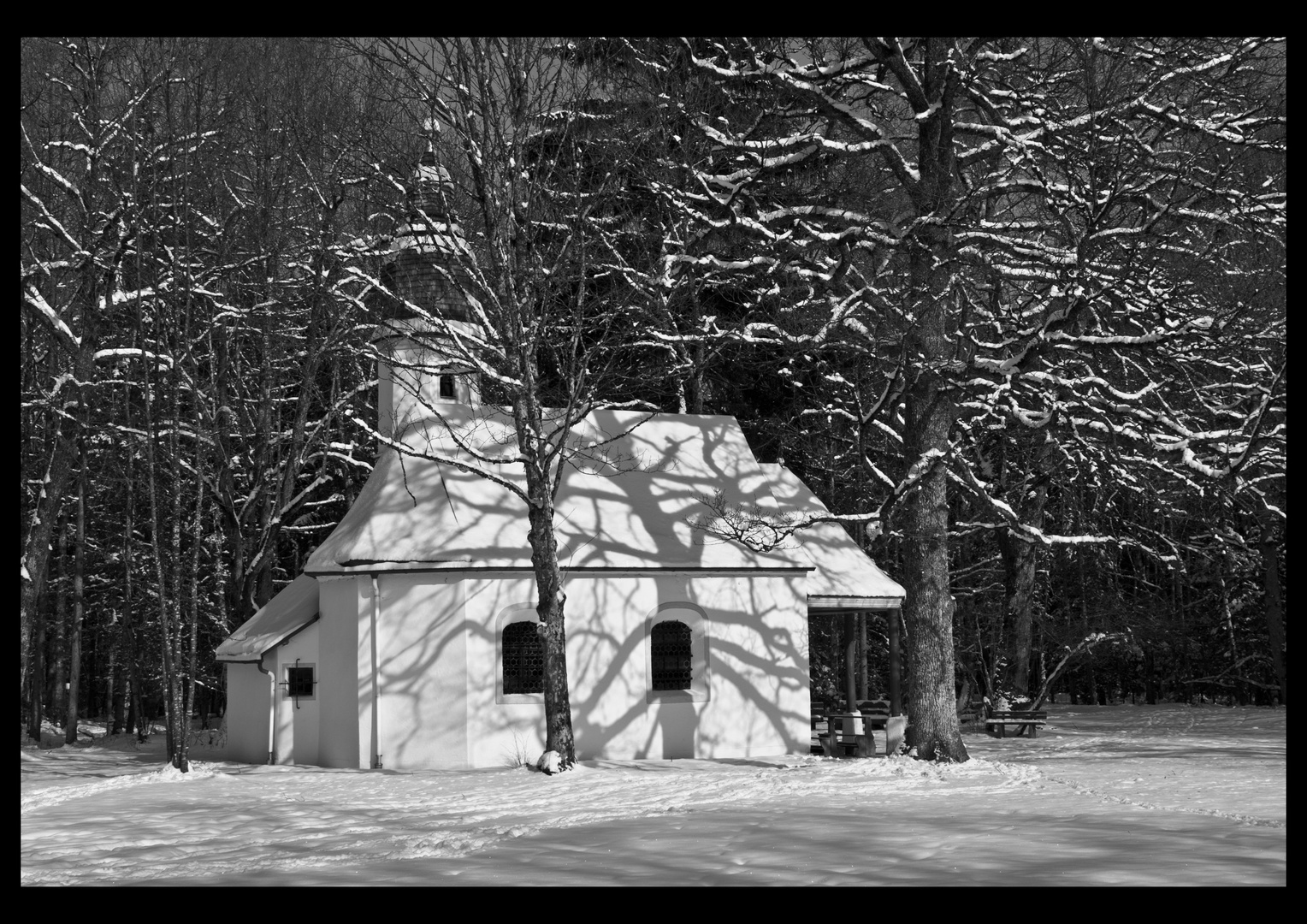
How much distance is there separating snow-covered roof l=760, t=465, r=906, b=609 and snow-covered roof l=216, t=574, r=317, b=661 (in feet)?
26.4

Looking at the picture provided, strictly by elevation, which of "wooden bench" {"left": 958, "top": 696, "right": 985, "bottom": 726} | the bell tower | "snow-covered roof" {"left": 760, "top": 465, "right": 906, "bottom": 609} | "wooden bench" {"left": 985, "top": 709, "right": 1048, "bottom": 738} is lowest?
"wooden bench" {"left": 958, "top": 696, "right": 985, "bottom": 726}

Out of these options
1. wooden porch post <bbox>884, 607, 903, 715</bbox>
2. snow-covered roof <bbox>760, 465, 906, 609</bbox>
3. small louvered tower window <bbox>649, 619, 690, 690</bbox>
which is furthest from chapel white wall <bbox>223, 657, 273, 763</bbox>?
wooden porch post <bbox>884, 607, 903, 715</bbox>

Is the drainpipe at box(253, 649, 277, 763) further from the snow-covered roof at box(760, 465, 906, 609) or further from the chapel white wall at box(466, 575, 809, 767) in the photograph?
the snow-covered roof at box(760, 465, 906, 609)

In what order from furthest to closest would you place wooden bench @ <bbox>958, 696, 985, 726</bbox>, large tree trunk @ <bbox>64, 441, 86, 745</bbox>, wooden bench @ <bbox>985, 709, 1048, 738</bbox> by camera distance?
large tree trunk @ <bbox>64, 441, 86, 745</bbox>, wooden bench @ <bbox>958, 696, 985, 726</bbox>, wooden bench @ <bbox>985, 709, 1048, 738</bbox>

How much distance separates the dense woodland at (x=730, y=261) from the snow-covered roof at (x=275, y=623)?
0.82 metres

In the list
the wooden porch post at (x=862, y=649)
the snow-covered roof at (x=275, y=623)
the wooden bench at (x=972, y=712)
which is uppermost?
the snow-covered roof at (x=275, y=623)

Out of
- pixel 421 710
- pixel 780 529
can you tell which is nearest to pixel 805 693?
pixel 780 529

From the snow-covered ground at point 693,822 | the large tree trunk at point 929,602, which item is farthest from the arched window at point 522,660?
the large tree trunk at point 929,602

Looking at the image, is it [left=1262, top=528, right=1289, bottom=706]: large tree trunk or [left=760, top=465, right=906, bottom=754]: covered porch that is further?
[left=1262, top=528, right=1289, bottom=706]: large tree trunk

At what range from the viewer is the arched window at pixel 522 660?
21.2 m

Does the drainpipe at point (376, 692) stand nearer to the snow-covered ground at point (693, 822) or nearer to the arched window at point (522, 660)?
the snow-covered ground at point (693, 822)

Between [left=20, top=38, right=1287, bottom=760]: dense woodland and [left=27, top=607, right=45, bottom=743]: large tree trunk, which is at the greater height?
[left=20, top=38, right=1287, bottom=760]: dense woodland

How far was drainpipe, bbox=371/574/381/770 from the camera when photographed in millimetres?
20375
